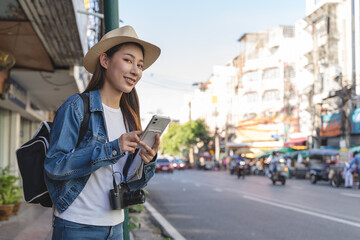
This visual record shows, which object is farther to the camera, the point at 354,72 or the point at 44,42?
the point at 354,72

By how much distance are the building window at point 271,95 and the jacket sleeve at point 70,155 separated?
54.9 meters

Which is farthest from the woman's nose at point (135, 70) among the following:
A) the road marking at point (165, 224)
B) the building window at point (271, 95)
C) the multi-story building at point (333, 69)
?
the building window at point (271, 95)

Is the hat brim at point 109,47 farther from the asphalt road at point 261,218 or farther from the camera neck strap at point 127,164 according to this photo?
the asphalt road at point 261,218

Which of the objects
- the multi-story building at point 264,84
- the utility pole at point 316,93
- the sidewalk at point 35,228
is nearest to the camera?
the sidewalk at point 35,228

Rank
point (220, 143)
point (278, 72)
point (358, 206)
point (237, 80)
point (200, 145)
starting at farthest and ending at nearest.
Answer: point (200, 145) < point (220, 143) < point (237, 80) < point (278, 72) < point (358, 206)

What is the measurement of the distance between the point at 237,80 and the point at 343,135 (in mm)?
32645

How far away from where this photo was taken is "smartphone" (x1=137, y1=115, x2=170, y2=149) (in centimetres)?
205

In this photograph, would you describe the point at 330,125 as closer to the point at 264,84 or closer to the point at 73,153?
the point at 264,84

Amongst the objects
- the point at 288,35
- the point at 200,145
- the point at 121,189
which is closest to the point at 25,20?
the point at 121,189

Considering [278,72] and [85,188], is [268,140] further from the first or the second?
[85,188]

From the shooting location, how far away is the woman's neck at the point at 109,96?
2.38 meters

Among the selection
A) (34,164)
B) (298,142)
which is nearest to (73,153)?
(34,164)

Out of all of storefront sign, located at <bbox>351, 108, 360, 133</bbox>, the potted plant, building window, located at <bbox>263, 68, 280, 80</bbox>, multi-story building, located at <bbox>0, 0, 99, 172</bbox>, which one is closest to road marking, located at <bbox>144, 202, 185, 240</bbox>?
the potted plant

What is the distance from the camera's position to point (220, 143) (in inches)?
2803
